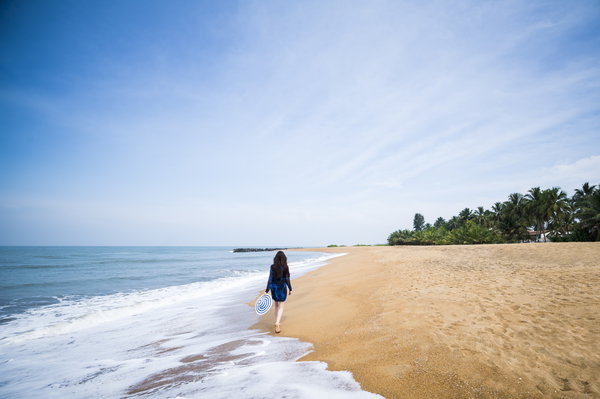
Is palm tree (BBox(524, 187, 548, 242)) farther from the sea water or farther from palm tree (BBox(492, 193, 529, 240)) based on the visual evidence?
the sea water

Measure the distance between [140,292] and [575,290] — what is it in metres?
20.2

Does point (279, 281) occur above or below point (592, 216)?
below

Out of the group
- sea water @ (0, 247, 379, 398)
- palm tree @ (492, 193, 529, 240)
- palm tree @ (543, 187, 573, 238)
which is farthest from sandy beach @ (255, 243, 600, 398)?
palm tree @ (492, 193, 529, 240)

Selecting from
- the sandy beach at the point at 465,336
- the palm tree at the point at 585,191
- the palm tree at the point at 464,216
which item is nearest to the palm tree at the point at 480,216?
the palm tree at the point at 464,216

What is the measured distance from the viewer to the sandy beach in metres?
3.71

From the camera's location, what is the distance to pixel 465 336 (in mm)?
5137

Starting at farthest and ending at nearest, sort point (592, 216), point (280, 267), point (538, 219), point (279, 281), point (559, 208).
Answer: point (538, 219), point (559, 208), point (592, 216), point (279, 281), point (280, 267)

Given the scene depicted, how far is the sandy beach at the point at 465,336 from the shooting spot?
3.71 meters

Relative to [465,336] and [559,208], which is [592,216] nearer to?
[559,208]

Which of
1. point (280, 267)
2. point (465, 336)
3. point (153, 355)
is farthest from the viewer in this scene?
point (280, 267)

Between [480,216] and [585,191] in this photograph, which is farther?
[480,216]

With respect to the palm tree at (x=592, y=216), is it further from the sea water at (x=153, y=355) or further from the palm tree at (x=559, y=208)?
the sea water at (x=153, y=355)

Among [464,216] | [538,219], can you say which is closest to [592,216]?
[538,219]

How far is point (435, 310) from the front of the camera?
22.5ft
